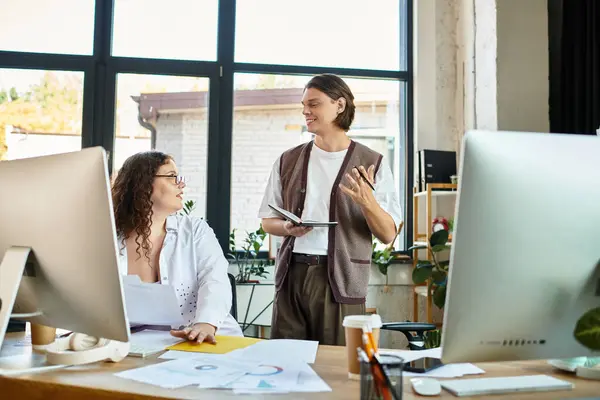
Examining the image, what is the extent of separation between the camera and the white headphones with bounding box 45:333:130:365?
1162mm

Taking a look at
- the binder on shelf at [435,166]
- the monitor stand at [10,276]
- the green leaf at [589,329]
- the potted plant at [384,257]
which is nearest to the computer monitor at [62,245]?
the monitor stand at [10,276]

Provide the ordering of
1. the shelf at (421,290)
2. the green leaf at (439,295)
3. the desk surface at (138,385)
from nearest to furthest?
the desk surface at (138,385) < the green leaf at (439,295) < the shelf at (421,290)

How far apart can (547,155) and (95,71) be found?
337 centimetres

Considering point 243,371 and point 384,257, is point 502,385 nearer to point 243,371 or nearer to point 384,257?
point 243,371

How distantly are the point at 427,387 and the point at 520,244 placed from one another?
1.05 feet

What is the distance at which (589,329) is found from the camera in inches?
34.6

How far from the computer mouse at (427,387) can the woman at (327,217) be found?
984mm

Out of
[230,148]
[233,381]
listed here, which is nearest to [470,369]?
[233,381]

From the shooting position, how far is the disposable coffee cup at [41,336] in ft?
4.40

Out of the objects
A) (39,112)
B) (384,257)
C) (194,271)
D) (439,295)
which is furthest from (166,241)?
(39,112)

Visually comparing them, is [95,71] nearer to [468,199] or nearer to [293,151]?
[293,151]

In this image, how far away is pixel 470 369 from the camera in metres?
1.15

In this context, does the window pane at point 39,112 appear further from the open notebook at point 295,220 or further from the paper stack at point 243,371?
the paper stack at point 243,371

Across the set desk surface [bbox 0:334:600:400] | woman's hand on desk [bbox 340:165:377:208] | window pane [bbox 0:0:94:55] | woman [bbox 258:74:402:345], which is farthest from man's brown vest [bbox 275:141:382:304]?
window pane [bbox 0:0:94:55]
